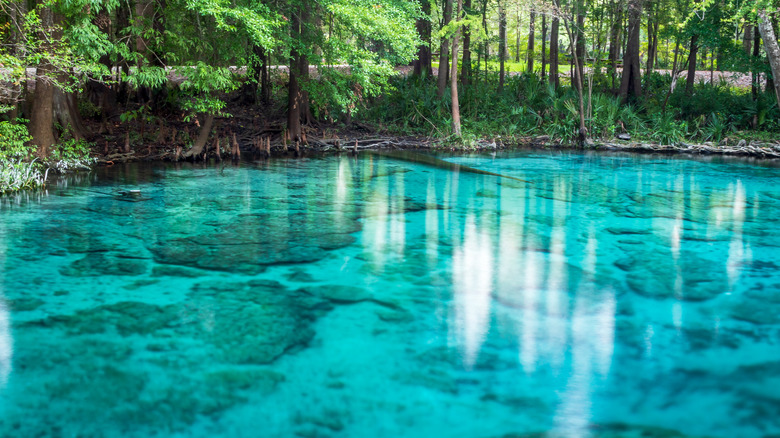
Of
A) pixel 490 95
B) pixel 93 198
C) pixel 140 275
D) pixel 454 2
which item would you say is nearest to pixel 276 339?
pixel 140 275

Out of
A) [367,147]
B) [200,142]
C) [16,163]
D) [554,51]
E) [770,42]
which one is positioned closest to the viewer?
[16,163]

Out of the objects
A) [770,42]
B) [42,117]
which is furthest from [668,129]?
[42,117]

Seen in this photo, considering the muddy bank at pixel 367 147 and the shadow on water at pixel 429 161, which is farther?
the muddy bank at pixel 367 147

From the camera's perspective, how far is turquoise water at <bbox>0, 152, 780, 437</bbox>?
13.2 ft

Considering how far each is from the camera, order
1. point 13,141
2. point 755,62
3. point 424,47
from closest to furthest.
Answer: point 13,141 < point 755,62 < point 424,47

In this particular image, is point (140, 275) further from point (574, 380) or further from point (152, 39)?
point (152, 39)

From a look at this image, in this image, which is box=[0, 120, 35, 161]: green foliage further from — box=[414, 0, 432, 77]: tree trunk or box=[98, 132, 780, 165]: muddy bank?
box=[414, 0, 432, 77]: tree trunk

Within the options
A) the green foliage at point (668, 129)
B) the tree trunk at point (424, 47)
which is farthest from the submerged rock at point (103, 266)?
the green foliage at point (668, 129)

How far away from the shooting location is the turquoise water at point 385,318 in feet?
13.2

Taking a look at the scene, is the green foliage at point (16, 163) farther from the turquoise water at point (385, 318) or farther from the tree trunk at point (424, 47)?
the tree trunk at point (424, 47)

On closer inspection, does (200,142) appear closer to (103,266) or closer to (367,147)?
(367,147)

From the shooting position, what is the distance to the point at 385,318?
566 cm

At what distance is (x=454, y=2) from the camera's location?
2084cm

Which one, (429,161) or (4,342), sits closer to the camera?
(4,342)
